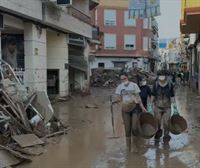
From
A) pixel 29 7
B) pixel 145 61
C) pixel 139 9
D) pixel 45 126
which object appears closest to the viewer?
pixel 45 126

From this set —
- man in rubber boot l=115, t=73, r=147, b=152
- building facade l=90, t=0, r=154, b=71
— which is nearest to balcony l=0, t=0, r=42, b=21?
man in rubber boot l=115, t=73, r=147, b=152

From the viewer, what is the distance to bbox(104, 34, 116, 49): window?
72125mm

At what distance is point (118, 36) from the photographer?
72.9 meters

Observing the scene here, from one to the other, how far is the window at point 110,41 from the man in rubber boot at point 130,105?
201 ft

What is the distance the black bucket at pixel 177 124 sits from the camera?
11867 millimetres

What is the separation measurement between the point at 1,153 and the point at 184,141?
478cm

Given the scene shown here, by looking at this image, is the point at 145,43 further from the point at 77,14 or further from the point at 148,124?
the point at 148,124

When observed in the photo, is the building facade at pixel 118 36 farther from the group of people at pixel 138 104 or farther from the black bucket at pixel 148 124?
the black bucket at pixel 148 124

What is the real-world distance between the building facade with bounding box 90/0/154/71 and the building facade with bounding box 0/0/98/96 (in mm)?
38843

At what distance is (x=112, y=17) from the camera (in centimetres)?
7238

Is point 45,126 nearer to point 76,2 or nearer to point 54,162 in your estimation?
point 54,162

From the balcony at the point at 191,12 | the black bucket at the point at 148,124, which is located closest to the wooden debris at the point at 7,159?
the black bucket at the point at 148,124

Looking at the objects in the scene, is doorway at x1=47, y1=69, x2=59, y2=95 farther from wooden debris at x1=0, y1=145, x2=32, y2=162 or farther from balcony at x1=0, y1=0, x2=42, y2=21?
wooden debris at x1=0, y1=145, x2=32, y2=162

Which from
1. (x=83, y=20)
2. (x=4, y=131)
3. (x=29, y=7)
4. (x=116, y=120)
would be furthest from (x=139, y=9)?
(x=4, y=131)
